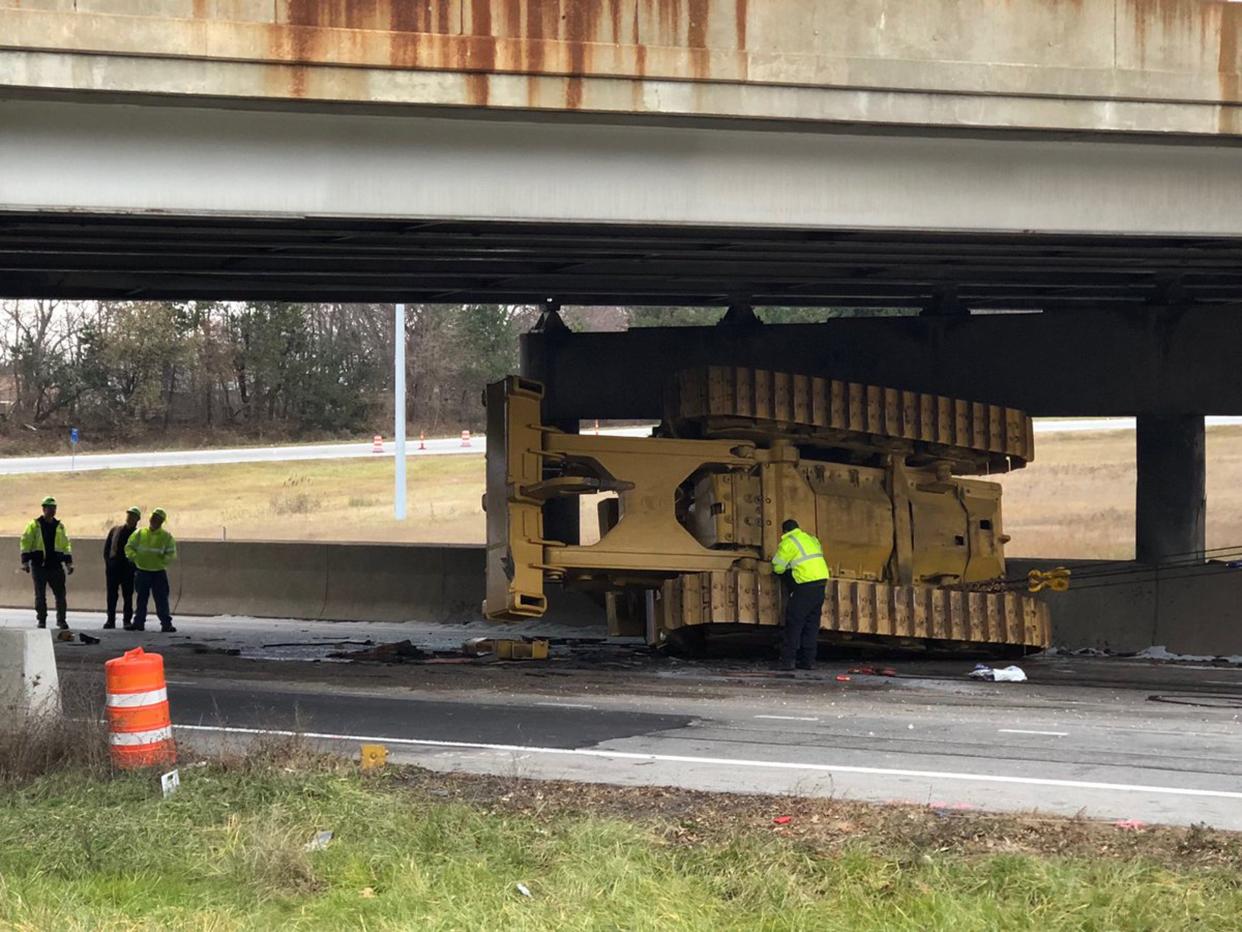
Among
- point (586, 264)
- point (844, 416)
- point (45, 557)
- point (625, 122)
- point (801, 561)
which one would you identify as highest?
point (625, 122)

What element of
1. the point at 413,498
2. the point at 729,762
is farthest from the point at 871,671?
the point at 413,498

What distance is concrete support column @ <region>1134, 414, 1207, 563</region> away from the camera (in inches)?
853

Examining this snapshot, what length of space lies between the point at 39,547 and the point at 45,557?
31 centimetres

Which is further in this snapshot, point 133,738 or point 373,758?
point 373,758

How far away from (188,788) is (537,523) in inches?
312

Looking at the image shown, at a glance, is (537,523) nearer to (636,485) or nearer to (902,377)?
(636,485)

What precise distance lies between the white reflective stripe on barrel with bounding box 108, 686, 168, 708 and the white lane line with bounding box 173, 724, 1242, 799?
85cm

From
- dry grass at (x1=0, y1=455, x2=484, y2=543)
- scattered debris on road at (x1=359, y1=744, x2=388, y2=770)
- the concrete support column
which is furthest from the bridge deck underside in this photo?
dry grass at (x1=0, y1=455, x2=484, y2=543)

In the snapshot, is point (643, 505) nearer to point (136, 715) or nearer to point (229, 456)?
point (136, 715)

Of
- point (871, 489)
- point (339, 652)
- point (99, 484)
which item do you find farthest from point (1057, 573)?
point (99, 484)

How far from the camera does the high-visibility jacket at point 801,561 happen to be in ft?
52.5

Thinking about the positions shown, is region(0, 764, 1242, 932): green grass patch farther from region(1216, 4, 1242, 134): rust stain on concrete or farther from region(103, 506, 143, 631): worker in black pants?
region(103, 506, 143, 631): worker in black pants

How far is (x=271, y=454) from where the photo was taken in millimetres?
59812

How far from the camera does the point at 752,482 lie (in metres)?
17.3
